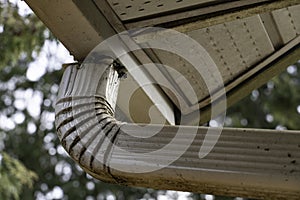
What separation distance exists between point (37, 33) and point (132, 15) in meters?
2.49

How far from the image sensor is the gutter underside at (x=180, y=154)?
1050mm

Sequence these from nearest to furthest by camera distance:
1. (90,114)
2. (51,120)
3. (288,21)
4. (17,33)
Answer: (90,114), (288,21), (17,33), (51,120)

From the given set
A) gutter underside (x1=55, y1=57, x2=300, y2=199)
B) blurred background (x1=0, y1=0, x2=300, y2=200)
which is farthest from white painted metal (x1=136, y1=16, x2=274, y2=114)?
blurred background (x1=0, y1=0, x2=300, y2=200)

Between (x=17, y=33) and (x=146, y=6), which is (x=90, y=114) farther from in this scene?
(x=17, y=33)

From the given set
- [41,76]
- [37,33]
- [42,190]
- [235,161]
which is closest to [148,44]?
[235,161]

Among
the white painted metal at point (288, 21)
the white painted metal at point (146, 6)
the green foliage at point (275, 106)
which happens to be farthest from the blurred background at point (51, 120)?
the white painted metal at point (146, 6)

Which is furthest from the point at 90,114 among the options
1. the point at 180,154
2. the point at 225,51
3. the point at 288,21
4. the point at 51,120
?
the point at 51,120

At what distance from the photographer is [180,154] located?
1.12 meters

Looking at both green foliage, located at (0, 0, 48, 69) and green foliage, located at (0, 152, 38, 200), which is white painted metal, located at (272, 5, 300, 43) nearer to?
green foliage, located at (0, 0, 48, 69)

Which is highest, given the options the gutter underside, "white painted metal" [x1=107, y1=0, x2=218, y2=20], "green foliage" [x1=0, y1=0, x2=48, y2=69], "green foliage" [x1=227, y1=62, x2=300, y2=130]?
"green foliage" [x1=0, y1=0, x2=48, y2=69]

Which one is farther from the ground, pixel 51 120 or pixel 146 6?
pixel 51 120

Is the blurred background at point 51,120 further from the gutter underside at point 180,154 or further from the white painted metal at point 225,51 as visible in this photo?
the gutter underside at point 180,154

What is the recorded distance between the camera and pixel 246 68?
5.72 ft

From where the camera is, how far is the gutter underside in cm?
105
